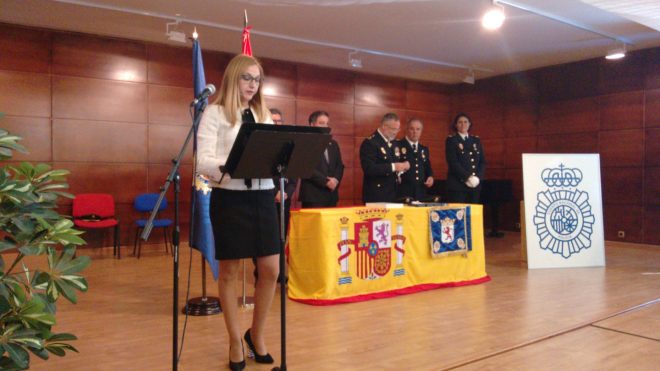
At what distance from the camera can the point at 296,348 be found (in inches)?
124

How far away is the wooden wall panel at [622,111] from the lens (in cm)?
775

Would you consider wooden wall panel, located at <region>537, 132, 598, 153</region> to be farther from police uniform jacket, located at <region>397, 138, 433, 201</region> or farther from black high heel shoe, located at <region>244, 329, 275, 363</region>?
black high heel shoe, located at <region>244, 329, 275, 363</region>

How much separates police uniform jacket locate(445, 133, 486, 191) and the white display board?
25.3 inches

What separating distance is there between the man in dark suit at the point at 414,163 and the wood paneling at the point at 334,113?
3059 mm

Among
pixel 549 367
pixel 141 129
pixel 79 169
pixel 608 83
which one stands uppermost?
pixel 608 83

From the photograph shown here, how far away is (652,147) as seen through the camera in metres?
7.61

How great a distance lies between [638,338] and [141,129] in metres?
6.20

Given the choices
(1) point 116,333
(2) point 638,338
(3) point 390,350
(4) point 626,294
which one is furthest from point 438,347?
(4) point 626,294

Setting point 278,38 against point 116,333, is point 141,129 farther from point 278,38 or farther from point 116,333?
point 116,333

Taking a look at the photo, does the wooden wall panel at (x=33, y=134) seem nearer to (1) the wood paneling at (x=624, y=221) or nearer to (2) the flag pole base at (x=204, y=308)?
(2) the flag pole base at (x=204, y=308)

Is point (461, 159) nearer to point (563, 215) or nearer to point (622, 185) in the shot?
point (563, 215)

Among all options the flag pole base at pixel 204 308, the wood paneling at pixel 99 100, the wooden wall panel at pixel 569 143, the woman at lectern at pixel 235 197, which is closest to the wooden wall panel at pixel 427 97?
the wooden wall panel at pixel 569 143

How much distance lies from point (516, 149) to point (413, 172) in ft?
13.7

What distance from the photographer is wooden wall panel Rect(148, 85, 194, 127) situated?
7.45 m
